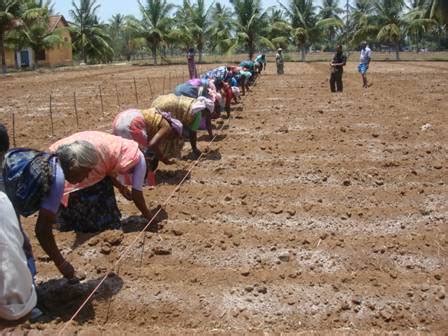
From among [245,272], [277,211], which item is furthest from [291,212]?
[245,272]

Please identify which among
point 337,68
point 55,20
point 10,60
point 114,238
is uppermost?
point 55,20

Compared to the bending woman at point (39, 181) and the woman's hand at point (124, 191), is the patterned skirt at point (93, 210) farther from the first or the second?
the bending woman at point (39, 181)

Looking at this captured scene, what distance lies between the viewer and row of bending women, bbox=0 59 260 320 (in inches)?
90.2

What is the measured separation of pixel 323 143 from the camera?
7.55m

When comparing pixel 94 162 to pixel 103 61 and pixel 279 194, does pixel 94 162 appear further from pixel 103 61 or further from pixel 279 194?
pixel 103 61

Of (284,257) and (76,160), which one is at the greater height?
(76,160)

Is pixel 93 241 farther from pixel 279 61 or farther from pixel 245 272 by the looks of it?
pixel 279 61

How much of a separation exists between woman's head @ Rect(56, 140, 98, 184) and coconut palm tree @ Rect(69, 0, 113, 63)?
38.2 meters

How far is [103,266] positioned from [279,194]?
7.26 ft

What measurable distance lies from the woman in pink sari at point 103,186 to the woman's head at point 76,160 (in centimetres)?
27

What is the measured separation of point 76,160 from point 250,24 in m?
31.6

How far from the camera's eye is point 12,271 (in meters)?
2.23

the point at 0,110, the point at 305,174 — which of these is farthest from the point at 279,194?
the point at 0,110

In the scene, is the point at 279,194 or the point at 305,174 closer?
the point at 279,194
